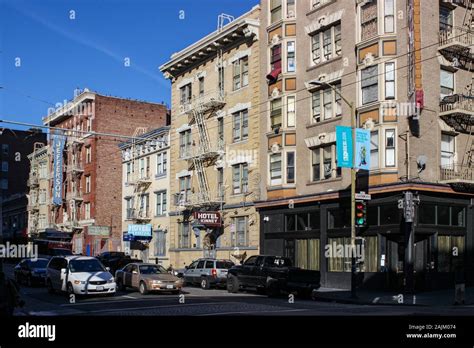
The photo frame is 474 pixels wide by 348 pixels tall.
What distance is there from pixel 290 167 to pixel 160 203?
16865mm

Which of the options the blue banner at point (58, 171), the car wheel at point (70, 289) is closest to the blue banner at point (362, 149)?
the car wheel at point (70, 289)

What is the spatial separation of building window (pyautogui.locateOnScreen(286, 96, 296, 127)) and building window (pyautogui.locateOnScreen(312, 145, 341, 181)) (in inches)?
93.7

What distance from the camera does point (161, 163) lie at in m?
50.0

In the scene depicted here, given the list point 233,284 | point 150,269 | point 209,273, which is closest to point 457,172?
point 233,284

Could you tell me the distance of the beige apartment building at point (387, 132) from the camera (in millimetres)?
29172

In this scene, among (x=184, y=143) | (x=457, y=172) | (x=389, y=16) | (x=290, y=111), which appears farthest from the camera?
(x=184, y=143)

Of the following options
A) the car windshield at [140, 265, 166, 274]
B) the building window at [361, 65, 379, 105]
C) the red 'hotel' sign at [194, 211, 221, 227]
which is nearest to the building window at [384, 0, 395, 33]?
the building window at [361, 65, 379, 105]

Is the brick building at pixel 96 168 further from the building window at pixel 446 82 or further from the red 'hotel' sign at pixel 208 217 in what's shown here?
the building window at pixel 446 82

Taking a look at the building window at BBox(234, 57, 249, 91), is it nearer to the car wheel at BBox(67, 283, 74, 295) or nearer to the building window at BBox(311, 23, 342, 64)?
the building window at BBox(311, 23, 342, 64)

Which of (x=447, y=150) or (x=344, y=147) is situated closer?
(x=344, y=147)

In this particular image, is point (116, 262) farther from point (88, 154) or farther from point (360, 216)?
point (88, 154)

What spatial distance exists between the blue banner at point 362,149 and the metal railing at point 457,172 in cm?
408
